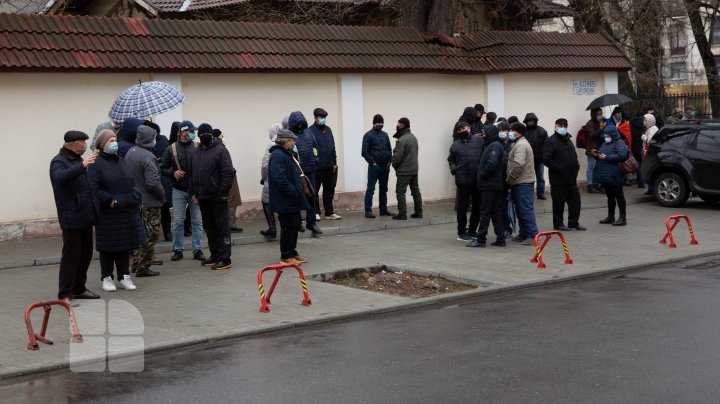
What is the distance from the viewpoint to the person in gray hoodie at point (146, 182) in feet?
39.6

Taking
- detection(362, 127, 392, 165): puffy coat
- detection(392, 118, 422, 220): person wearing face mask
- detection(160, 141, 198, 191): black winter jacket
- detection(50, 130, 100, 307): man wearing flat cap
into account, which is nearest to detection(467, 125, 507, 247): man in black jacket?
detection(392, 118, 422, 220): person wearing face mask

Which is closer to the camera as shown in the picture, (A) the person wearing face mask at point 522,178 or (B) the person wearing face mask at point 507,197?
Result: (A) the person wearing face mask at point 522,178

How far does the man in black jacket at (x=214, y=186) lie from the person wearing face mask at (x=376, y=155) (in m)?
5.12

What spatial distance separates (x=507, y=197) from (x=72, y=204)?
7.04 meters

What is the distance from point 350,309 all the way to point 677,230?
7.79 m

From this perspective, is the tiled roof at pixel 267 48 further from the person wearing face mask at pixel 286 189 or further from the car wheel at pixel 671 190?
the person wearing face mask at pixel 286 189

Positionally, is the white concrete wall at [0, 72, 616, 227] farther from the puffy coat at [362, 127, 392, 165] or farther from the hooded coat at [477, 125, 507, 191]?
the hooded coat at [477, 125, 507, 191]

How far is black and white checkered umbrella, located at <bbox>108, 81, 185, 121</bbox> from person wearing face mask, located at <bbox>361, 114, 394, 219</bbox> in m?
4.43

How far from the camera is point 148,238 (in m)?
12.2

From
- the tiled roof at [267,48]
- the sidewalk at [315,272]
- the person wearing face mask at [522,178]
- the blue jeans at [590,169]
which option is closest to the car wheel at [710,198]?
the sidewalk at [315,272]

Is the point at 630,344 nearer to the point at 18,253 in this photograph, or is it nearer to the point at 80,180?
the point at 80,180

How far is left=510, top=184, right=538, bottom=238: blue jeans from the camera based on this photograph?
14.4 meters

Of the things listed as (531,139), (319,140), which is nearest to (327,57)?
(319,140)

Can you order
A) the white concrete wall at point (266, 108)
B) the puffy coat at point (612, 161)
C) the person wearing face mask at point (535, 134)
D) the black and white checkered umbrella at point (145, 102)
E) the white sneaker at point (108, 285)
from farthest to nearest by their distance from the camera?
1. the person wearing face mask at point (535, 134)
2. the puffy coat at point (612, 161)
3. the white concrete wall at point (266, 108)
4. the black and white checkered umbrella at point (145, 102)
5. the white sneaker at point (108, 285)
